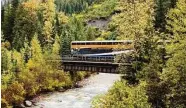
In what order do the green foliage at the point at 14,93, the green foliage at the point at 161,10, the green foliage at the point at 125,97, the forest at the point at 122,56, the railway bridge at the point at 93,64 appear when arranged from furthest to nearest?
the green foliage at the point at 161,10
the railway bridge at the point at 93,64
the green foliage at the point at 14,93
the forest at the point at 122,56
the green foliage at the point at 125,97

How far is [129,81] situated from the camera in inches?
1240

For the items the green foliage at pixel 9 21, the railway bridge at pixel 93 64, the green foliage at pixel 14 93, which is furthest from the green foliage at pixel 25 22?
the green foliage at pixel 14 93

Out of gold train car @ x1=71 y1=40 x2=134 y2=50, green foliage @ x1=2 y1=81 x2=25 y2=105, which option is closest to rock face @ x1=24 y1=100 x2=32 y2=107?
green foliage @ x1=2 y1=81 x2=25 y2=105

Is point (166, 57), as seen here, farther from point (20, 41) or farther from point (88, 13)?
point (88, 13)

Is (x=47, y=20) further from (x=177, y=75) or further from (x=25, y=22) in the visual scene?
(x=177, y=75)

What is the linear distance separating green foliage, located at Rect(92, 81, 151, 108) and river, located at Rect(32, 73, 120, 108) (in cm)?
2679

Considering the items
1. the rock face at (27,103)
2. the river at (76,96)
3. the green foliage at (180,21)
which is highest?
the green foliage at (180,21)

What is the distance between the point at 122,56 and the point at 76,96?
93.8ft

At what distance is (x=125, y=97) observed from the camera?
27297 millimetres

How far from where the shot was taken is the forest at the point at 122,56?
1108 inches

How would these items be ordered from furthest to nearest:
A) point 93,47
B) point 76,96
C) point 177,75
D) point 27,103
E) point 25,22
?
point 25,22 → point 93,47 → point 76,96 → point 27,103 → point 177,75

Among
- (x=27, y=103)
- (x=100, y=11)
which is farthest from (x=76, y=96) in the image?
(x=100, y=11)

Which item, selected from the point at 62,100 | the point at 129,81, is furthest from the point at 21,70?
the point at 129,81

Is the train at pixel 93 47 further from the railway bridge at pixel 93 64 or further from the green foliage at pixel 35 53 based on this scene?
the green foliage at pixel 35 53
